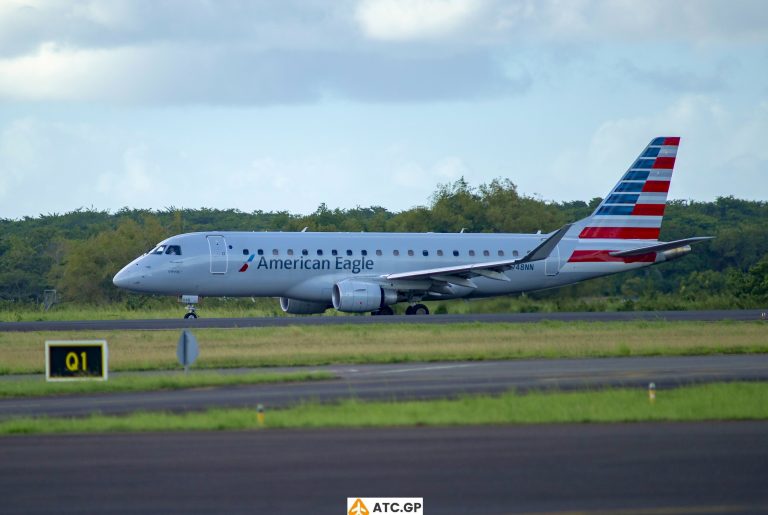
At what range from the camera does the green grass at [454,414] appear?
1786 cm

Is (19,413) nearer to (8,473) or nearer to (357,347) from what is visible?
(8,473)

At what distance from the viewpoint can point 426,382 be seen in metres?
23.5

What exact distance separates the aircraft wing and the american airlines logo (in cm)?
100

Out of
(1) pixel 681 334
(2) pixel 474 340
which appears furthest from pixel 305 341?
(1) pixel 681 334

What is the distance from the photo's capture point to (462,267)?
45500 millimetres

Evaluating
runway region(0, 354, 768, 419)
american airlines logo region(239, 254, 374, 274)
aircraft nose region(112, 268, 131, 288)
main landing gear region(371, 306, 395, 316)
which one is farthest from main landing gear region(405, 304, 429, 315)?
runway region(0, 354, 768, 419)

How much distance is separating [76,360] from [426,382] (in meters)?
6.26

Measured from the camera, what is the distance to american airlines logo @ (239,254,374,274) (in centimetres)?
4522

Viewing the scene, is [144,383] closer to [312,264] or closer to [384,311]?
[312,264]

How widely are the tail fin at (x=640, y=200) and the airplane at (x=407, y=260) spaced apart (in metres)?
0.04

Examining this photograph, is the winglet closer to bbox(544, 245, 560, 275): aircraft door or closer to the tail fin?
bbox(544, 245, 560, 275): aircraft door

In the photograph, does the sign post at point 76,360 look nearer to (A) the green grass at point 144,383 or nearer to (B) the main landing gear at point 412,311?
(A) the green grass at point 144,383

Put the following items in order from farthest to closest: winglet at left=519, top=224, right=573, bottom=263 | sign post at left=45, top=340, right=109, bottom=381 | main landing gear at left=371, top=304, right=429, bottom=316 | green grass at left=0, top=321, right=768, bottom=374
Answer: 1. main landing gear at left=371, top=304, right=429, bottom=316
2. winglet at left=519, top=224, right=573, bottom=263
3. green grass at left=0, top=321, right=768, bottom=374
4. sign post at left=45, top=340, right=109, bottom=381

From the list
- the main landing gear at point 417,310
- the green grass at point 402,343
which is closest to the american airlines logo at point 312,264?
the main landing gear at point 417,310
